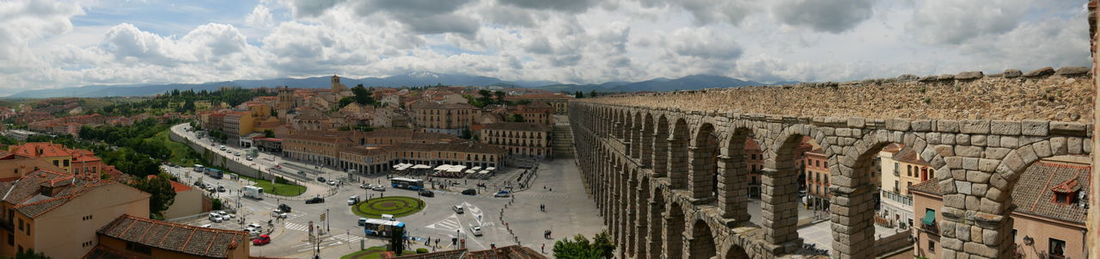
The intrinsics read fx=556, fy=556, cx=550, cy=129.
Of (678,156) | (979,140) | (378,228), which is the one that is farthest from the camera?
(378,228)

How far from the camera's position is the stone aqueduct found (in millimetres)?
8633

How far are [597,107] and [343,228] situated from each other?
24752 mm

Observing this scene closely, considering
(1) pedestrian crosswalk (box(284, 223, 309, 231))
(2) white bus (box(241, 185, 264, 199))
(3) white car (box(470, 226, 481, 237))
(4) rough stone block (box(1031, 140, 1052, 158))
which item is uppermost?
(4) rough stone block (box(1031, 140, 1052, 158))

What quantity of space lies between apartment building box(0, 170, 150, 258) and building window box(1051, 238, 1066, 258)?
41.8 meters

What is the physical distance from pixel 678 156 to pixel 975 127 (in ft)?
43.3

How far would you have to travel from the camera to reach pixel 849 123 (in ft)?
37.3

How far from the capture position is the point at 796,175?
1452 cm

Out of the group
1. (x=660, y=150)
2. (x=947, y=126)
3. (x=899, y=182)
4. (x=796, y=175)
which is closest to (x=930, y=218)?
(x=660, y=150)

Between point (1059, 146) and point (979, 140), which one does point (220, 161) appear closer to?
point (979, 140)

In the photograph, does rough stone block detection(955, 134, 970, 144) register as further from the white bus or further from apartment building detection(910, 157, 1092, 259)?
the white bus

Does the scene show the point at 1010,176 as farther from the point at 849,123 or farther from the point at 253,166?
the point at 253,166

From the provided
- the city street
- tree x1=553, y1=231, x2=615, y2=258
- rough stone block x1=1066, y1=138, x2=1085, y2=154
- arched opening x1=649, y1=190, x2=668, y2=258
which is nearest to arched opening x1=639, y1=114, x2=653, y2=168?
arched opening x1=649, y1=190, x2=668, y2=258

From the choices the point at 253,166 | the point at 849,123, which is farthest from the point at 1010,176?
the point at 253,166

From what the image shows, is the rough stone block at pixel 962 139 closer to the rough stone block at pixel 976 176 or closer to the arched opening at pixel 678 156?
the rough stone block at pixel 976 176
